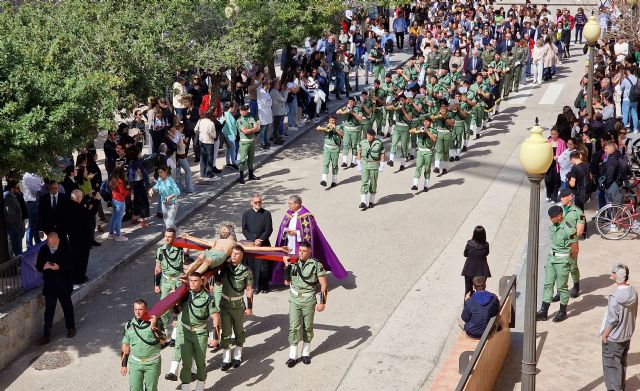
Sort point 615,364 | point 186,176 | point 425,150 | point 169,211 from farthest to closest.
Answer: point 186,176 → point 425,150 → point 169,211 → point 615,364

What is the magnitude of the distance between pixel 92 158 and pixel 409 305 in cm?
686

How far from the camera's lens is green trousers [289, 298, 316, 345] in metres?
13.2

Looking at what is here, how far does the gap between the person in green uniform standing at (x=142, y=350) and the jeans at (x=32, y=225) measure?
6.23 m

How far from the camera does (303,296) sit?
13.1 metres

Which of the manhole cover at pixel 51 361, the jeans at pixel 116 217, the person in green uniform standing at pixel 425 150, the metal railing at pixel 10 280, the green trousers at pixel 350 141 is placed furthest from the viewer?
the green trousers at pixel 350 141

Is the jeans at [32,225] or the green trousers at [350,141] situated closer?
the jeans at [32,225]

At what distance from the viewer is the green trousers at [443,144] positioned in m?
22.1

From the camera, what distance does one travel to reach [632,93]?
25.0 meters

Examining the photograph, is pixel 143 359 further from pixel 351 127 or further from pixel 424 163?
pixel 351 127

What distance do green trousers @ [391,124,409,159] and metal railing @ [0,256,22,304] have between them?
10.7m

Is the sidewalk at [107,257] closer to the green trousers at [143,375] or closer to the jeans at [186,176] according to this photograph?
the jeans at [186,176]

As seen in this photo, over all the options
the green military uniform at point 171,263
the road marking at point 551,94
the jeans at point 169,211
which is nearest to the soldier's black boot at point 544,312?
the green military uniform at point 171,263

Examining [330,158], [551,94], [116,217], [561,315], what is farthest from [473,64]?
[561,315]

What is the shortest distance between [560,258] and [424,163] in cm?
696
